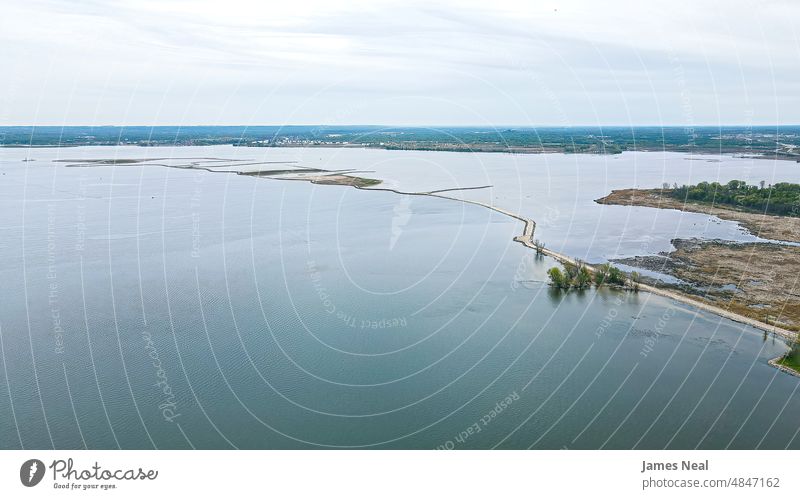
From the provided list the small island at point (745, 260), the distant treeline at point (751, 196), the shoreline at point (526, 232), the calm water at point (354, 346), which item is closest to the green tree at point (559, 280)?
the calm water at point (354, 346)

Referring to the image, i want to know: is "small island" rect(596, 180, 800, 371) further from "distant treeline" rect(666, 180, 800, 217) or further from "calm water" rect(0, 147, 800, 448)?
"calm water" rect(0, 147, 800, 448)

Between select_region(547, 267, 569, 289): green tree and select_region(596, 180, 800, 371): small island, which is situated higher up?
select_region(596, 180, 800, 371): small island

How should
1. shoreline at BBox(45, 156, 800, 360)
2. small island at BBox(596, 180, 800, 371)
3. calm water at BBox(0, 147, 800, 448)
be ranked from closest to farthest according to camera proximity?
calm water at BBox(0, 147, 800, 448) → shoreline at BBox(45, 156, 800, 360) → small island at BBox(596, 180, 800, 371)

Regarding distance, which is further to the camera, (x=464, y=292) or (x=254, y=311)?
(x=464, y=292)

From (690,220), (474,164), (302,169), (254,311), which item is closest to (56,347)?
(254,311)

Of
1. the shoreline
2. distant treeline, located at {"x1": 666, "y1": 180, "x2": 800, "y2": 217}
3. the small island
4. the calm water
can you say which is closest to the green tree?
the calm water

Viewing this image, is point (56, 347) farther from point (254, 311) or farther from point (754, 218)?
point (754, 218)
